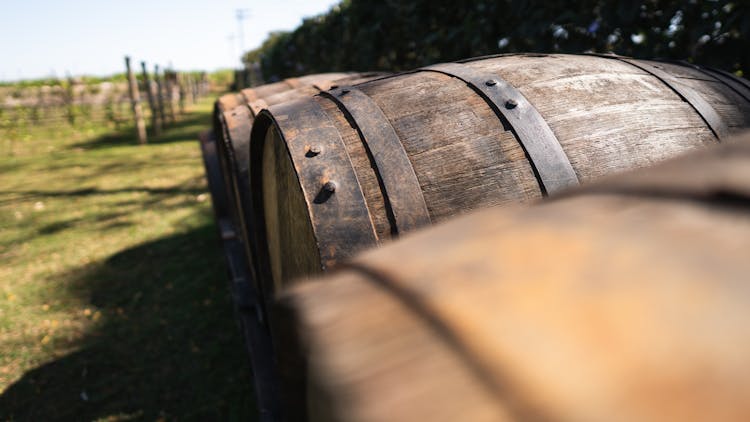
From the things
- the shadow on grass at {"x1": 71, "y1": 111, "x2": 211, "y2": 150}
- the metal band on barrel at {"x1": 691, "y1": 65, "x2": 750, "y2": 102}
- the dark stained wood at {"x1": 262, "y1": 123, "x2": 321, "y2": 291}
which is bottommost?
the shadow on grass at {"x1": 71, "y1": 111, "x2": 211, "y2": 150}

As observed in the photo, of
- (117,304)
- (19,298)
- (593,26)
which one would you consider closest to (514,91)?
(593,26)

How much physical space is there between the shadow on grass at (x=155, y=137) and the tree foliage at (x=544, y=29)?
23.6ft

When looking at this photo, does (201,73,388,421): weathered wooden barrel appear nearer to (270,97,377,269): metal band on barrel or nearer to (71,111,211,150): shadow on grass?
(270,97,377,269): metal band on barrel

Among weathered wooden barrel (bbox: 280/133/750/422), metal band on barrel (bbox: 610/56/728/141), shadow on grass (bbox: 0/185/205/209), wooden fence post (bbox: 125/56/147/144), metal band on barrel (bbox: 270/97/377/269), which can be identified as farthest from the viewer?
wooden fence post (bbox: 125/56/147/144)

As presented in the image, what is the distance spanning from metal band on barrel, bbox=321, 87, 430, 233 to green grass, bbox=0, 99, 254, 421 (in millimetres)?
1899

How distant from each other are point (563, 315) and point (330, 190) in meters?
0.99

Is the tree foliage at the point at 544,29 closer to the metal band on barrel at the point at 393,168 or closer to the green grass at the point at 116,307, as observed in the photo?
the metal band on barrel at the point at 393,168

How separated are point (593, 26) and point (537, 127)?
1.90 metres

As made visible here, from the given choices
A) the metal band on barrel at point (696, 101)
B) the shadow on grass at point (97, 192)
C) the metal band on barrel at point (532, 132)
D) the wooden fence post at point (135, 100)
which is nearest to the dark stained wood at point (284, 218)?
the metal band on barrel at point (532, 132)

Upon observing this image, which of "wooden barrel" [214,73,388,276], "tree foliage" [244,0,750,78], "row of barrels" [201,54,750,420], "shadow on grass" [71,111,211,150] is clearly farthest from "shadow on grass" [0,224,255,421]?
"shadow on grass" [71,111,211,150]

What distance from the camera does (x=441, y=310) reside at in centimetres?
36

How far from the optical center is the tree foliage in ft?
7.75

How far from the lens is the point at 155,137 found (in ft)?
41.3

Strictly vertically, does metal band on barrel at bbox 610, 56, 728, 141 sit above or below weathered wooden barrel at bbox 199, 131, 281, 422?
above
